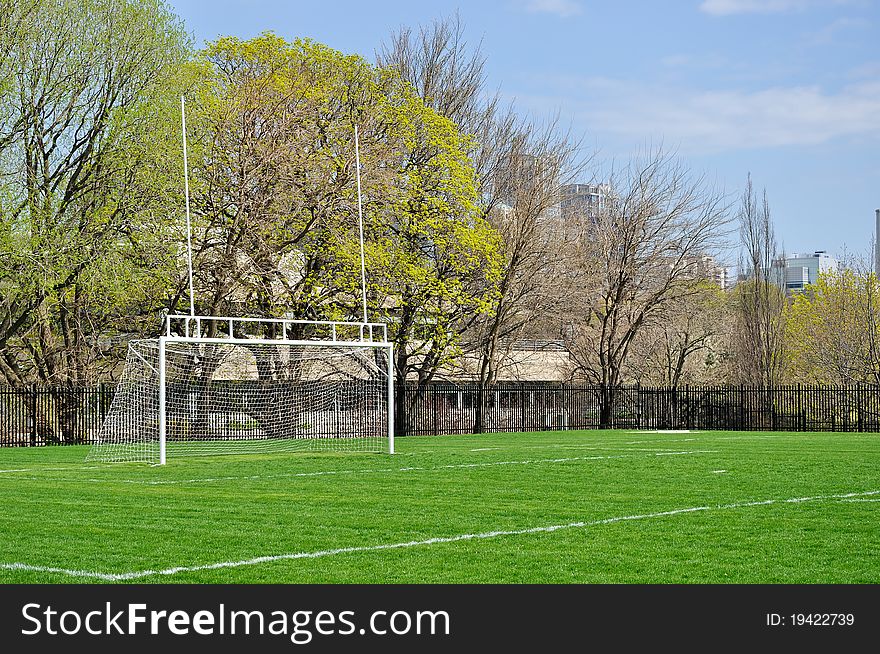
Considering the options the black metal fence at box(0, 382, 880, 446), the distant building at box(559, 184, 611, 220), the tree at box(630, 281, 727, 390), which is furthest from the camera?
the tree at box(630, 281, 727, 390)

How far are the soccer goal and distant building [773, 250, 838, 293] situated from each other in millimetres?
25982

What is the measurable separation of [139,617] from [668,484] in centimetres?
1022

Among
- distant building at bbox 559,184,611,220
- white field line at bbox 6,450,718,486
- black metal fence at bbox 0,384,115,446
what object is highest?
distant building at bbox 559,184,611,220

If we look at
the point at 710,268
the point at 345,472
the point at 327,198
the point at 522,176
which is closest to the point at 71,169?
the point at 327,198

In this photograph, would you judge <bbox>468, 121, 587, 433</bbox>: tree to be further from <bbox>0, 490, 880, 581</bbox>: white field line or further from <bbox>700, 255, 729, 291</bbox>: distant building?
<bbox>0, 490, 880, 581</bbox>: white field line

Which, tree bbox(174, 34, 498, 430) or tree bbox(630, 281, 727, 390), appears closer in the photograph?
tree bbox(174, 34, 498, 430)

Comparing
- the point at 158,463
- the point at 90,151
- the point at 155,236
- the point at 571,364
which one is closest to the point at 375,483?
the point at 158,463

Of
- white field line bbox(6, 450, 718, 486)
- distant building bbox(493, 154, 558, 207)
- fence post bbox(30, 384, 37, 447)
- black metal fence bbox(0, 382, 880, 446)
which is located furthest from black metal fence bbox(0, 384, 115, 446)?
distant building bbox(493, 154, 558, 207)

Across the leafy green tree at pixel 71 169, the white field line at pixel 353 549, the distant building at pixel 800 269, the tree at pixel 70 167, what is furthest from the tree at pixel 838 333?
the white field line at pixel 353 549

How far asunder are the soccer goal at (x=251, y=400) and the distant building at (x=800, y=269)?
26.0m

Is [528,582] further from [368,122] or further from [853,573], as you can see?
[368,122]

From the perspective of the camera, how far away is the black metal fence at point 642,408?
37812 millimetres

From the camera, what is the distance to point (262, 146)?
31969mm

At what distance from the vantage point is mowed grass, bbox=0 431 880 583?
8.59 meters
